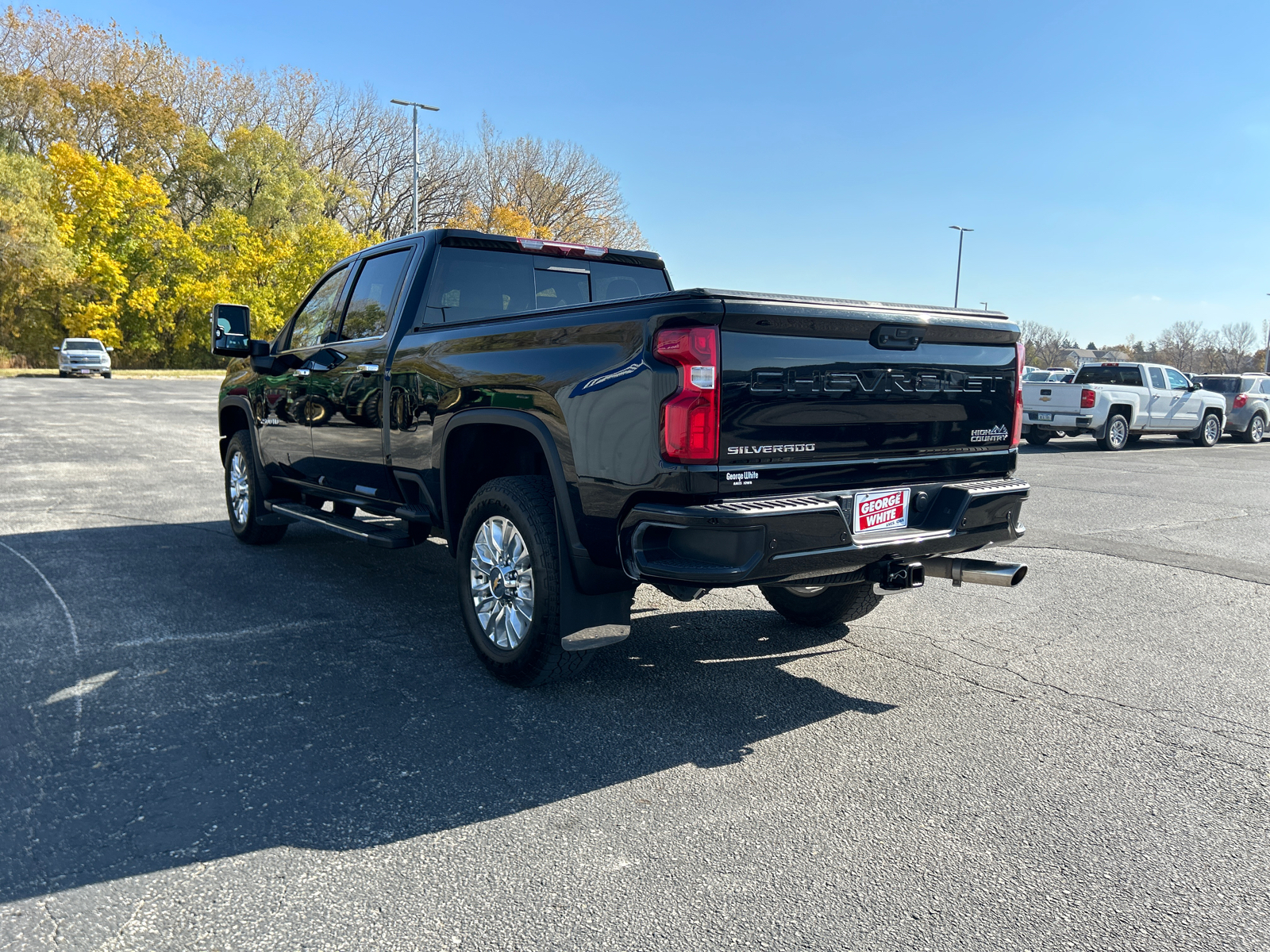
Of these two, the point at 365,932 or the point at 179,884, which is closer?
the point at 365,932

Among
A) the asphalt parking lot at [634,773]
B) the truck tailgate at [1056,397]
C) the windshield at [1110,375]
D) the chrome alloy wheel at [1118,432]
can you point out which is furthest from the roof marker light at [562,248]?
the windshield at [1110,375]

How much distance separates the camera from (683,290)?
136 inches

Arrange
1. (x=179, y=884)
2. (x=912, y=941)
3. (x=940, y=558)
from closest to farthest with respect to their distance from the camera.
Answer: (x=912, y=941) < (x=179, y=884) < (x=940, y=558)

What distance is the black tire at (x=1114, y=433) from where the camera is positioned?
19391 millimetres

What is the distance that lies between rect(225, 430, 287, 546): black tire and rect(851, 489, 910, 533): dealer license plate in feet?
16.2

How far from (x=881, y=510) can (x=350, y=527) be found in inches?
128

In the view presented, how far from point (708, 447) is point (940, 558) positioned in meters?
1.52

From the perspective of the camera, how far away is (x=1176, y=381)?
21016 mm

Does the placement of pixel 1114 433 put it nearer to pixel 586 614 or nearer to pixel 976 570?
pixel 976 570

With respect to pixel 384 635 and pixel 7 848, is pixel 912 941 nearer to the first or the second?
pixel 7 848

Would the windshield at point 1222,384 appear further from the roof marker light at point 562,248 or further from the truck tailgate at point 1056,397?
the roof marker light at point 562,248

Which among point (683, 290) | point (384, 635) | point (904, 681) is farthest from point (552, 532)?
point (904, 681)

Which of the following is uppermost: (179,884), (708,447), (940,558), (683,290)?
(683,290)

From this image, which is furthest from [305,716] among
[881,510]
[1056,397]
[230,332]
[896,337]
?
[1056,397]
